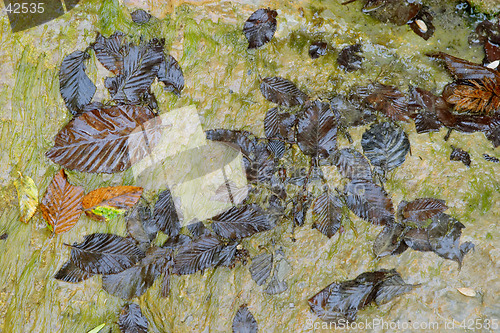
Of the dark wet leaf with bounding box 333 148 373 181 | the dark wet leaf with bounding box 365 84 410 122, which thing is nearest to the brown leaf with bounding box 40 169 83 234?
the dark wet leaf with bounding box 333 148 373 181

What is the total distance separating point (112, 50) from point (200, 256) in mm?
1697

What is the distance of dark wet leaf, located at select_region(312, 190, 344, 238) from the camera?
2490mm

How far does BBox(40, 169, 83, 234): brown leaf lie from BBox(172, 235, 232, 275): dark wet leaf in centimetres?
82

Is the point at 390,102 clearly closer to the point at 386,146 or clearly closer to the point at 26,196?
the point at 386,146

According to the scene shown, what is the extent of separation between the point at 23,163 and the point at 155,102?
109 cm

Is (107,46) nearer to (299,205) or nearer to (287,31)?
(287,31)

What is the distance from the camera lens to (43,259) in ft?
8.38

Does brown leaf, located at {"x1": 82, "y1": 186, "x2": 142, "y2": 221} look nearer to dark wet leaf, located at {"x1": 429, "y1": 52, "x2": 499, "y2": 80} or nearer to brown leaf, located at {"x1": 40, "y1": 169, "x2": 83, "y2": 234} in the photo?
brown leaf, located at {"x1": 40, "y1": 169, "x2": 83, "y2": 234}

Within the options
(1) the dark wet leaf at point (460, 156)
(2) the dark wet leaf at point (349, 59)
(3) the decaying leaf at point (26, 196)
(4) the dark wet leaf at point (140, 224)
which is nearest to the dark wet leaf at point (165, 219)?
(4) the dark wet leaf at point (140, 224)

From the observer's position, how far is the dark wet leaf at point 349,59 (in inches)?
108

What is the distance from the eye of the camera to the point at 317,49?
2744 mm

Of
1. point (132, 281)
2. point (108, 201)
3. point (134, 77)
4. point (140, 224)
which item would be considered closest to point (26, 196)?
point (108, 201)

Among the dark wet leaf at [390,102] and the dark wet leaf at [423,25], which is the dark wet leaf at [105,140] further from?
the dark wet leaf at [423,25]

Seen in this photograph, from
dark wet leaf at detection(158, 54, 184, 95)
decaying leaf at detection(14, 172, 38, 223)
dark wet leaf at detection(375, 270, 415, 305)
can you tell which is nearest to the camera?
dark wet leaf at detection(375, 270, 415, 305)
